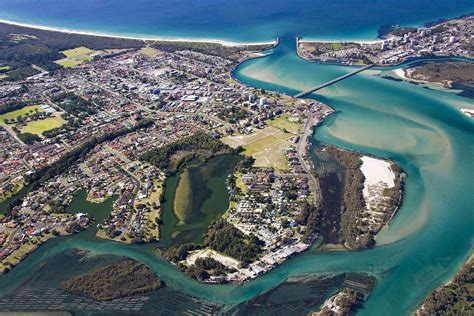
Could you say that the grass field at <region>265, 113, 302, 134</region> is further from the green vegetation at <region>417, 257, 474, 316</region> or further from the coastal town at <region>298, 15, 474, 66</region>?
the green vegetation at <region>417, 257, 474, 316</region>

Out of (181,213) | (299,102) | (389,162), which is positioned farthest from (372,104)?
(181,213)

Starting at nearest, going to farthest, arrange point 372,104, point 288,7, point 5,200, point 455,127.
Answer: point 5,200, point 455,127, point 372,104, point 288,7

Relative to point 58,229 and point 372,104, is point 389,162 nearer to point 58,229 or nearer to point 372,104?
point 372,104

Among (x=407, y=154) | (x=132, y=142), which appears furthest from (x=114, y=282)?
(x=407, y=154)

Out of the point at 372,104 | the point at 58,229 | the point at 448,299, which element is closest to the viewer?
the point at 448,299

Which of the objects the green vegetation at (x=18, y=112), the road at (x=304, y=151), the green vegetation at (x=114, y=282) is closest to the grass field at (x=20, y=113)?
the green vegetation at (x=18, y=112)

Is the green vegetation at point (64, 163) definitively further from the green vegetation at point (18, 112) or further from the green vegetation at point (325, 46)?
the green vegetation at point (325, 46)

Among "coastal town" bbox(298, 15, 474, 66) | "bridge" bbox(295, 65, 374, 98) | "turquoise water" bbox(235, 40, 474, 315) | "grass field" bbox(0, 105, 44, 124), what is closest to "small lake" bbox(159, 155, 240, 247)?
"turquoise water" bbox(235, 40, 474, 315)
